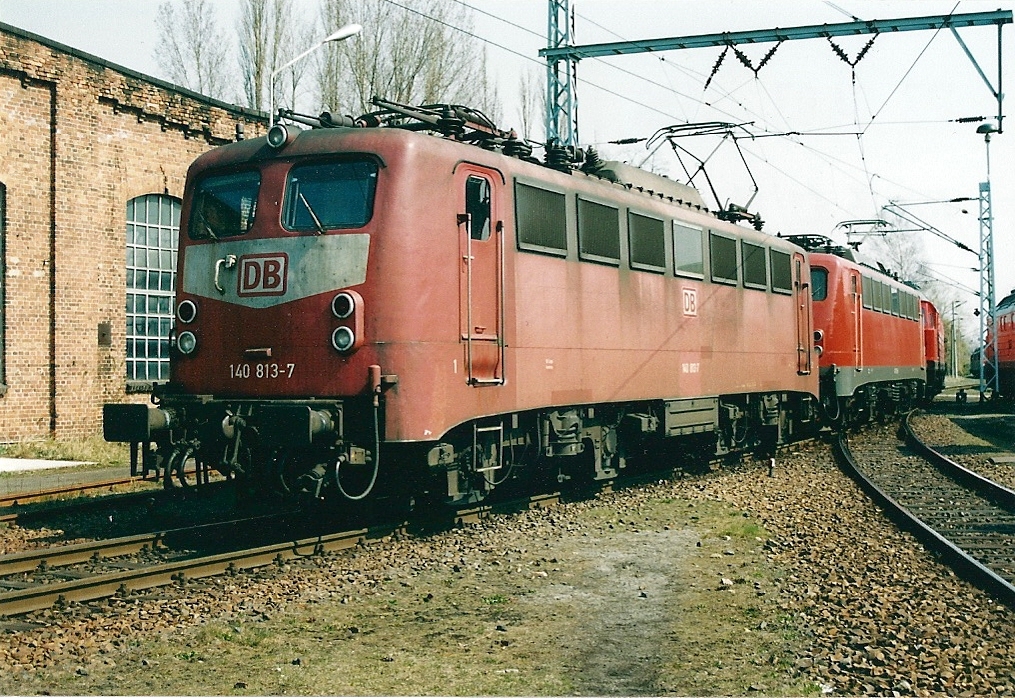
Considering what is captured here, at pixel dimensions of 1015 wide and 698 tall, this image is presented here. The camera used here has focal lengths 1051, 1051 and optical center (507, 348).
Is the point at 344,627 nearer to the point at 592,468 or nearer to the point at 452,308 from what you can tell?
the point at 452,308

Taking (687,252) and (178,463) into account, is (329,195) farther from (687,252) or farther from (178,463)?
(687,252)

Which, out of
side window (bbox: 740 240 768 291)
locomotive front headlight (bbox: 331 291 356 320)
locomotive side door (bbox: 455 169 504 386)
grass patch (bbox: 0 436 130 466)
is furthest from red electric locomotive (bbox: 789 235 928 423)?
locomotive front headlight (bbox: 331 291 356 320)

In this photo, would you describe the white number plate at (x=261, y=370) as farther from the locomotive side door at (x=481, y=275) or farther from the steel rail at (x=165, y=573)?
the locomotive side door at (x=481, y=275)

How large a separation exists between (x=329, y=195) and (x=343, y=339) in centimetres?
130

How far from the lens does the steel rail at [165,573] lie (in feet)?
21.9

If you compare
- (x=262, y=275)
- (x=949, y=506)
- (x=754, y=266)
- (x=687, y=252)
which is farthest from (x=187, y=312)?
(x=754, y=266)

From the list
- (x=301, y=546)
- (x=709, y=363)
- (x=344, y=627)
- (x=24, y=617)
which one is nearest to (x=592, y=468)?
(x=709, y=363)

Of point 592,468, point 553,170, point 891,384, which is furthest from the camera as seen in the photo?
point 891,384

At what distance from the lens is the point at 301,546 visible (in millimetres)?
8375

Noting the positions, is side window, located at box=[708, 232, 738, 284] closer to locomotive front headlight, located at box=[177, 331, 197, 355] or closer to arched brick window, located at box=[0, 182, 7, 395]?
locomotive front headlight, located at box=[177, 331, 197, 355]

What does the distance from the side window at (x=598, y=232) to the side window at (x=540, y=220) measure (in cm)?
33

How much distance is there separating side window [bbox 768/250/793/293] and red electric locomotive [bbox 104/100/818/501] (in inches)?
216

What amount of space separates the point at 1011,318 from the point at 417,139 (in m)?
29.2

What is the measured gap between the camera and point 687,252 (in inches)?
521
